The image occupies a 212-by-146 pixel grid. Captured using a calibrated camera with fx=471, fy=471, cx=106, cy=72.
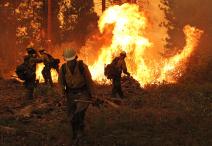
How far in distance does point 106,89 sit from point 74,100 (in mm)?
10869

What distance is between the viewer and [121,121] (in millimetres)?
13086

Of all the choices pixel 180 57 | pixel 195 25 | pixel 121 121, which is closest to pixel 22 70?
pixel 121 121

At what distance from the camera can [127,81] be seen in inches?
848

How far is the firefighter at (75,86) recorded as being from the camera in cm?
1038

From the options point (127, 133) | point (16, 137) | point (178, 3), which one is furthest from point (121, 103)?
point (178, 3)

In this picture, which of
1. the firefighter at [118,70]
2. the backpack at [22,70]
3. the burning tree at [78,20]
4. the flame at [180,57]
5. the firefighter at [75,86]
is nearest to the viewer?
the firefighter at [75,86]

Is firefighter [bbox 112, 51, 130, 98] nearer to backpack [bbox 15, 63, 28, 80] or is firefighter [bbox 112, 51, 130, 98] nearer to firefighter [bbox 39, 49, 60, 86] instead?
backpack [bbox 15, 63, 28, 80]

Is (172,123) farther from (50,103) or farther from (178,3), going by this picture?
(178,3)

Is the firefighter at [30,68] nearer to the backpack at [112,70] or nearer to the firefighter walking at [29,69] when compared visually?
the firefighter walking at [29,69]

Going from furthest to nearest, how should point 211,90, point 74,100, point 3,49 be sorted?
1. point 3,49
2. point 211,90
3. point 74,100

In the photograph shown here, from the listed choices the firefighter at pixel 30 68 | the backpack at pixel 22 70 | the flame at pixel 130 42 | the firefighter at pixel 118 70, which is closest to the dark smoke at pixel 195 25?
the flame at pixel 130 42

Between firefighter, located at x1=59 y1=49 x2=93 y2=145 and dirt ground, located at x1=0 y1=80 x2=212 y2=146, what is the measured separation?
1.54ft

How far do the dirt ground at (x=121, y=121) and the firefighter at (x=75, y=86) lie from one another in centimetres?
47

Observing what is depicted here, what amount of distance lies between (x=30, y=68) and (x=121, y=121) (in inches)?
220
